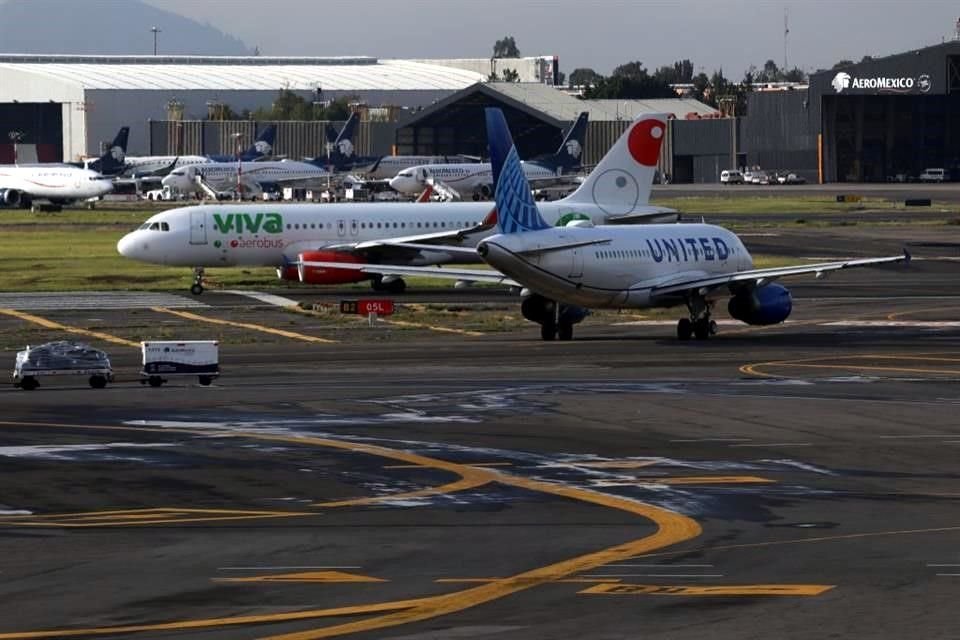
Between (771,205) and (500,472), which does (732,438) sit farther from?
(771,205)

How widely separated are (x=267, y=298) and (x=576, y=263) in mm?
24108

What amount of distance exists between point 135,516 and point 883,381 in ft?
82.7

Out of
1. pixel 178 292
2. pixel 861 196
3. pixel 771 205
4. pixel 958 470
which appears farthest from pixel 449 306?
pixel 861 196

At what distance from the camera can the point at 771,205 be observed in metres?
160

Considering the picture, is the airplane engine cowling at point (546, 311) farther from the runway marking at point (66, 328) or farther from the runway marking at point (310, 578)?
the runway marking at point (310, 578)

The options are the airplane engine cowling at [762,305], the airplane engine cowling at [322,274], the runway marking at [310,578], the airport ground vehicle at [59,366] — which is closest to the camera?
the runway marking at [310,578]

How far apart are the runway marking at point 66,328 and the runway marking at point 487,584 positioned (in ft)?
94.6

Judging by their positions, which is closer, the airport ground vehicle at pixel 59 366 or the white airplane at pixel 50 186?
the airport ground vehicle at pixel 59 366

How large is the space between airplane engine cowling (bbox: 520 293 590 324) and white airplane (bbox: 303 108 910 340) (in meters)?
0.03

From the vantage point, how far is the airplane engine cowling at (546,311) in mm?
59969

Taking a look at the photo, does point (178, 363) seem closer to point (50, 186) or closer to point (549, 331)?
point (549, 331)

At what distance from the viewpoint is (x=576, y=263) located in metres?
56.8

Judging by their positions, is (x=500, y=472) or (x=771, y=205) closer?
(x=500, y=472)

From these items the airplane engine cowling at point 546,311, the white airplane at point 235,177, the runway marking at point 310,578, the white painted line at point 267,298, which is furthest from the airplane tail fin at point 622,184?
the white airplane at point 235,177
